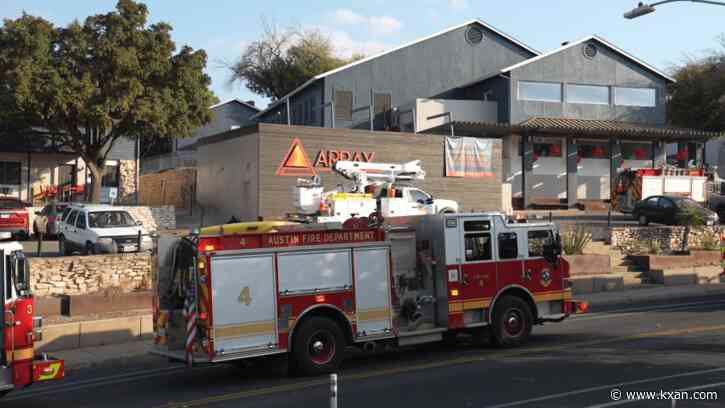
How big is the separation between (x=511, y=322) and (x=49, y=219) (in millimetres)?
22027

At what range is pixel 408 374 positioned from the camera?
12.0 m

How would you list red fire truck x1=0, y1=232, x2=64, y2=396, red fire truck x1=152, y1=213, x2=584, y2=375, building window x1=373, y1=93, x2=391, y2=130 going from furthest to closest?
building window x1=373, y1=93, x2=391, y2=130 < red fire truck x1=152, y1=213, x2=584, y2=375 < red fire truck x1=0, y1=232, x2=64, y2=396

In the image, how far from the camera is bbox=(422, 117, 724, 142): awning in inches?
1709

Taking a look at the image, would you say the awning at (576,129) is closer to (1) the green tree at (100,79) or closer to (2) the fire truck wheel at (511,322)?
(1) the green tree at (100,79)

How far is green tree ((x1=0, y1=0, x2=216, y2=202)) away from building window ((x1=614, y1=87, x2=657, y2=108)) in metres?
26.1

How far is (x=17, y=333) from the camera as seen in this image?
9.93 meters

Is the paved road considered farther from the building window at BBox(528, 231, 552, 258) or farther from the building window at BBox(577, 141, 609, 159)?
the building window at BBox(577, 141, 609, 159)

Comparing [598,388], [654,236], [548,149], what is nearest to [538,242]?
[598,388]

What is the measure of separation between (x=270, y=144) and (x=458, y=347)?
19.6 meters

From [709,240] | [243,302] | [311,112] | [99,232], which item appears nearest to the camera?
[243,302]

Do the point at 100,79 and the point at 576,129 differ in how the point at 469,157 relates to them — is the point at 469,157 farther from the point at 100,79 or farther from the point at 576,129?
the point at 100,79

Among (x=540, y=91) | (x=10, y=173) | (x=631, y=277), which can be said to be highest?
(x=540, y=91)

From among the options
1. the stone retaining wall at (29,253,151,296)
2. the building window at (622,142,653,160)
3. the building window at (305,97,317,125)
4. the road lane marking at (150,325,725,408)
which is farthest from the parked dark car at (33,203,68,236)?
the building window at (622,142,653,160)

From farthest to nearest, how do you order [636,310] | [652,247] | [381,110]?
[381,110] → [652,247] → [636,310]
